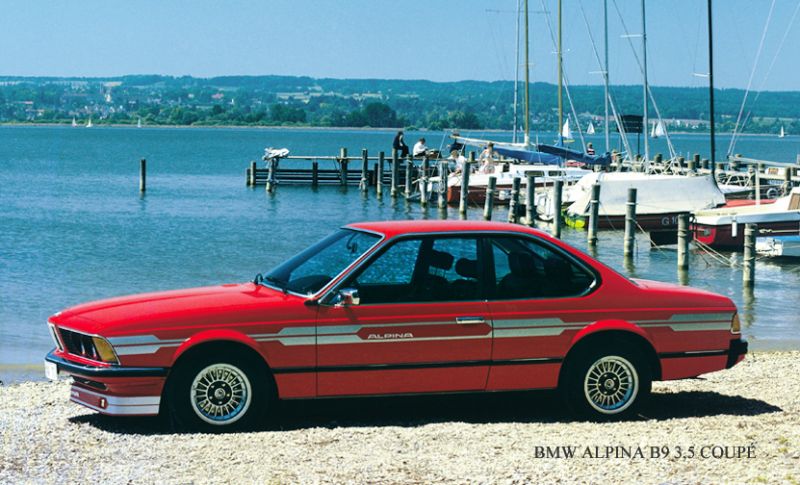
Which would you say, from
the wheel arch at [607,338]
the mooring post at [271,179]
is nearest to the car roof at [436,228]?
the wheel arch at [607,338]

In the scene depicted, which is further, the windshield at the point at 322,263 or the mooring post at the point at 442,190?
the mooring post at the point at 442,190

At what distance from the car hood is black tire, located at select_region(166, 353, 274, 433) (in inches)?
10.9

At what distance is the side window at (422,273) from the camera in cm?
875

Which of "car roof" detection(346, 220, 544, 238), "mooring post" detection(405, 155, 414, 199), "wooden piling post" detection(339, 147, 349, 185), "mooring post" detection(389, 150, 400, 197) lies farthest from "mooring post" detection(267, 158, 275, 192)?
"car roof" detection(346, 220, 544, 238)

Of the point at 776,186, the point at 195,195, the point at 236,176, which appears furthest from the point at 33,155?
the point at 776,186

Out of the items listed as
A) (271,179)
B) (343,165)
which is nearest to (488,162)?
(343,165)

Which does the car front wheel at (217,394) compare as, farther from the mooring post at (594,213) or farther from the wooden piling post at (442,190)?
the wooden piling post at (442,190)

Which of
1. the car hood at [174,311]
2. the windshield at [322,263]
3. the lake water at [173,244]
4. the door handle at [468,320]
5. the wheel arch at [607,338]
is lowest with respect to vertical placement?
the lake water at [173,244]

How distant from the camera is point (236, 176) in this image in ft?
278

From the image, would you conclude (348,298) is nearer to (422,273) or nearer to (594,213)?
(422,273)

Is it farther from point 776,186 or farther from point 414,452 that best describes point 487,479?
point 776,186

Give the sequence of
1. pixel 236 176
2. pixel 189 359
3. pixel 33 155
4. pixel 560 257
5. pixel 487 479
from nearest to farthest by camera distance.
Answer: pixel 487 479 < pixel 189 359 < pixel 560 257 < pixel 236 176 < pixel 33 155

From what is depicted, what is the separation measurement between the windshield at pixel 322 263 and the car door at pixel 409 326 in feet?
0.66

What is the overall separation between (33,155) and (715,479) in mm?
122927
